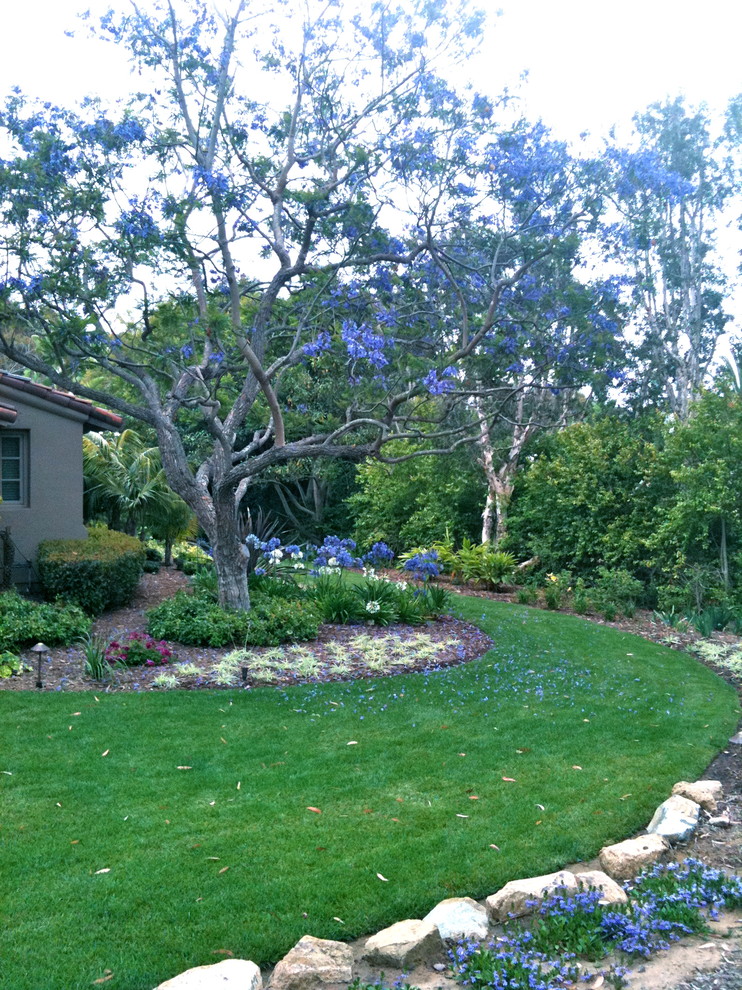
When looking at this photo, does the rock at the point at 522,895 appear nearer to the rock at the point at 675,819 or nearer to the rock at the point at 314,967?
the rock at the point at 314,967

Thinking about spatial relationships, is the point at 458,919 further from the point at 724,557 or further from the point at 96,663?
the point at 724,557

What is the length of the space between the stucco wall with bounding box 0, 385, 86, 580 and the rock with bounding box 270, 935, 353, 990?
9.52 metres

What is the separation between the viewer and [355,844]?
4836mm

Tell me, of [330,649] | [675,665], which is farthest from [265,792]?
[675,665]

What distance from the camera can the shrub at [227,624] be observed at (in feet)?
31.7

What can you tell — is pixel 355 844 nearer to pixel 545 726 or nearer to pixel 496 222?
pixel 545 726

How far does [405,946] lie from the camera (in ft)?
12.2

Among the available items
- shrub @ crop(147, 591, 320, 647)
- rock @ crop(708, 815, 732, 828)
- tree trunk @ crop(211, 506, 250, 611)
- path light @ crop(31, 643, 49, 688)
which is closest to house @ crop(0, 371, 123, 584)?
shrub @ crop(147, 591, 320, 647)

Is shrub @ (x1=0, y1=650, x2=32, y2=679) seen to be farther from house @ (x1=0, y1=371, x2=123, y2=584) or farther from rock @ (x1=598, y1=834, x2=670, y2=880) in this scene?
rock @ (x1=598, y1=834, x2=670, y2=880)

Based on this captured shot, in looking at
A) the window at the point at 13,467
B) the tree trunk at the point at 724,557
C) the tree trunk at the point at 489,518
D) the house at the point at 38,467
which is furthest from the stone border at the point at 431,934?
the tree trunk at the point at 489,518

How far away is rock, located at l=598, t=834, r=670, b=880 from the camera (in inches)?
182

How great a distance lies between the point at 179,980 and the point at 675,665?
8011 mm

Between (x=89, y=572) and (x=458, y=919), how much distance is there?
8.43 m

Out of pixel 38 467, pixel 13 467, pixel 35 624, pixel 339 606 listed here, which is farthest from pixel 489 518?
pixel 35 624
